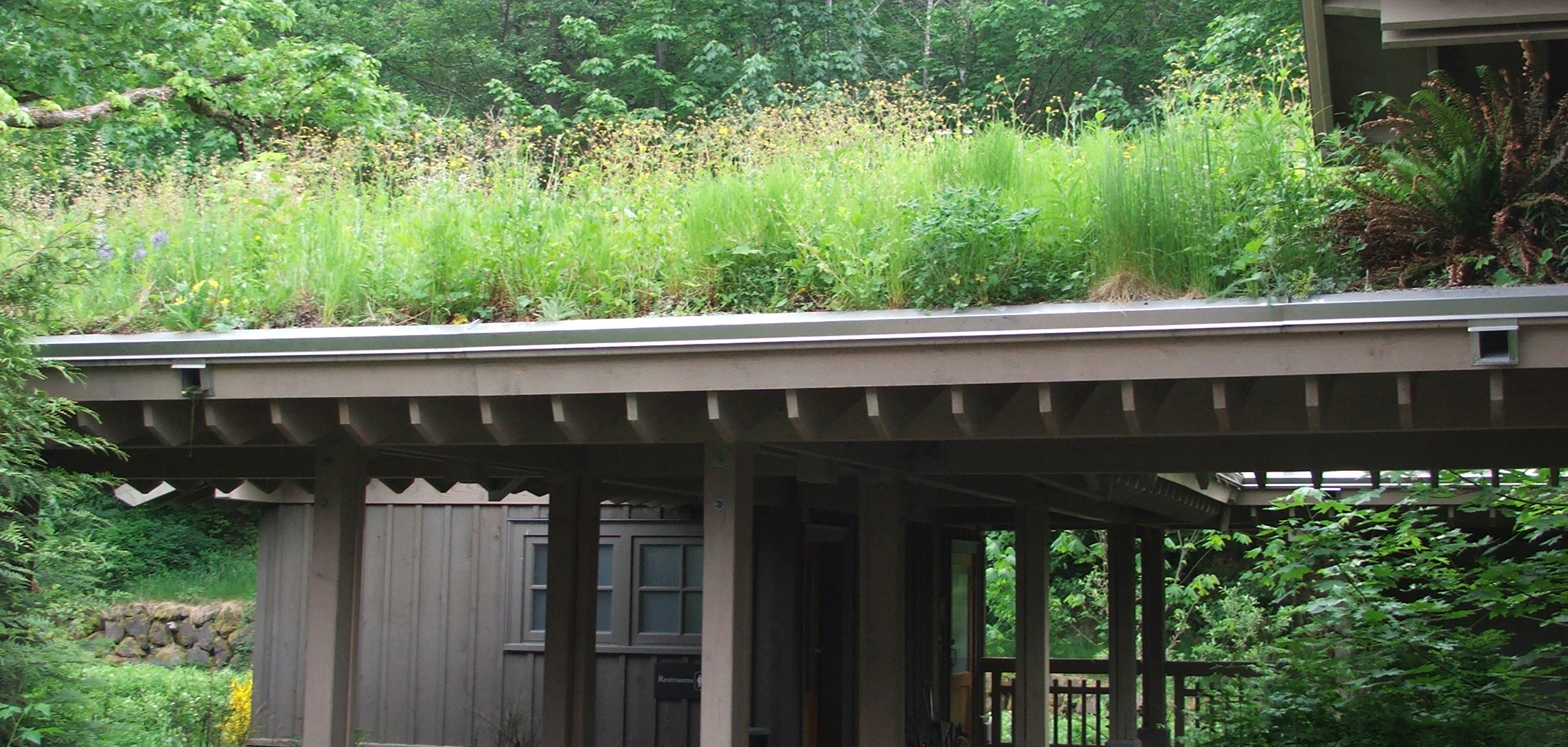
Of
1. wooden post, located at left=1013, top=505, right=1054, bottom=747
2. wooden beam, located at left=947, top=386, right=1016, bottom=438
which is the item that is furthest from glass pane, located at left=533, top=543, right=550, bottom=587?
wooden beam, located at left=947, top=386, right=1016, bottom=438

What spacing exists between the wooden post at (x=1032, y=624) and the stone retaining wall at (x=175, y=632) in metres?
10.3

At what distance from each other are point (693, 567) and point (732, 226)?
20.3 feet

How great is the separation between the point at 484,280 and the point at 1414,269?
382 cm

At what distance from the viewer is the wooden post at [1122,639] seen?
12117mm

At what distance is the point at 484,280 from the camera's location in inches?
230

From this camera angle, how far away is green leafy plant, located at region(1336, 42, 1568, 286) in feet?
14.8

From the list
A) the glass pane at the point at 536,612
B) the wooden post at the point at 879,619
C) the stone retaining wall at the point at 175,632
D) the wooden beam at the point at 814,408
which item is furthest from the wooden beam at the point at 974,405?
the stone retaining wall at the point at 175,632

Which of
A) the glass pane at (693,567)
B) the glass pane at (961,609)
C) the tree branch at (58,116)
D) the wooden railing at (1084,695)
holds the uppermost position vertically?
the tree branch at (58,116)

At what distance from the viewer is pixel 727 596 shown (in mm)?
5191

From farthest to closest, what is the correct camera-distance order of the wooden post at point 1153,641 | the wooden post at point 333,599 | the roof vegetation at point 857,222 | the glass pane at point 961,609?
the glass pane at point 961,609 → the wooden post at point 1153,641 → the wooden post at point 333,599 → the roof vegetation at point 857,222

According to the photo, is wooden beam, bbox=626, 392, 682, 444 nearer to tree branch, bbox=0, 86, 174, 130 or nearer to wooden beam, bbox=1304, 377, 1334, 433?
wooden beam, bbox=1304, 377, 1334, 433

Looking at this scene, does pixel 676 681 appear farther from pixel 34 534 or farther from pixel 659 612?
pixel 34 534

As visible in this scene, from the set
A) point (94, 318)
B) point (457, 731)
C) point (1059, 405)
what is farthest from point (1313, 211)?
point (457, 731)

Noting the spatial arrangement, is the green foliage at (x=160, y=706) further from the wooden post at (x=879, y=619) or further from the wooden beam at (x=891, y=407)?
the wooden beam at (x=891, y=407)
